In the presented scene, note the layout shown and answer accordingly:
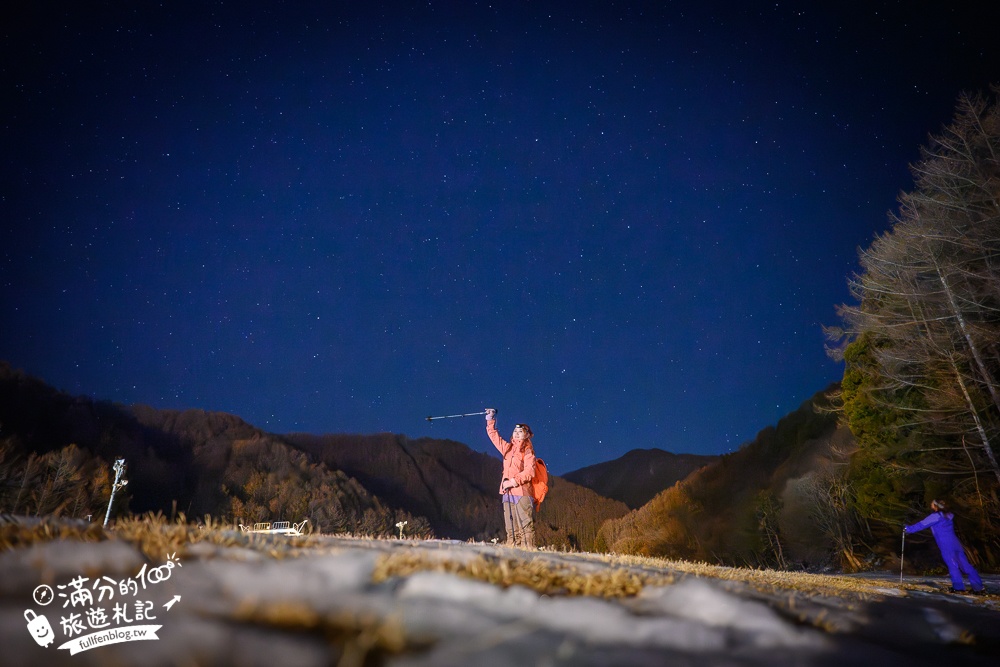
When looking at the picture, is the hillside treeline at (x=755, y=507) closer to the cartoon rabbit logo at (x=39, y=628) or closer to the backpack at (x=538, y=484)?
the backpack at (x=538, y=484)

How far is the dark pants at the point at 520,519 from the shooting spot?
9.51 meters

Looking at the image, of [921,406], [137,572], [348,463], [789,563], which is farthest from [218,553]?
[348,463]

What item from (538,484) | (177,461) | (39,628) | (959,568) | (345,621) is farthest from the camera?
(177,461)

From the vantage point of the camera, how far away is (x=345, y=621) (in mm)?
1817

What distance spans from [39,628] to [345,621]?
3.13ft

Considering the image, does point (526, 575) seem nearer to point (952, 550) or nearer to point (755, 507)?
point (952, 550)

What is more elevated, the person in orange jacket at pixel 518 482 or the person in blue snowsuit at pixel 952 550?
the person in orange jacket at pixel 518 482

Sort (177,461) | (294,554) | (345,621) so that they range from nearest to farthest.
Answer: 1. (345,621)
2. (294,554)
3. (177,461)

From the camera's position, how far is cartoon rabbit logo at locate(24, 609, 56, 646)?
1.49 metres

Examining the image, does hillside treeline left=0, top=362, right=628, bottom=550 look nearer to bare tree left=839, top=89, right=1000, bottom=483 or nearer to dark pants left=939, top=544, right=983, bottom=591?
bare tree left=839, top=89, right=1000, bottom=483

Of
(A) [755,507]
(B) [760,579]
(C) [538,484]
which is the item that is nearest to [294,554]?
(B) [760,579]

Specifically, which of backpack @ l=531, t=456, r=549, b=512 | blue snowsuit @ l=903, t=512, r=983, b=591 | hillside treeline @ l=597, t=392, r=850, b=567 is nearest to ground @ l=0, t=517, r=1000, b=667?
backpack @ l=531, t=456, r=549, b=512

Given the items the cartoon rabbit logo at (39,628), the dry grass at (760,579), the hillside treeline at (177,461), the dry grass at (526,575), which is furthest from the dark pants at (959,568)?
the hillside treeline at (177,461)

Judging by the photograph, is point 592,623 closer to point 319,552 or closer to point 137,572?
point 319,552
